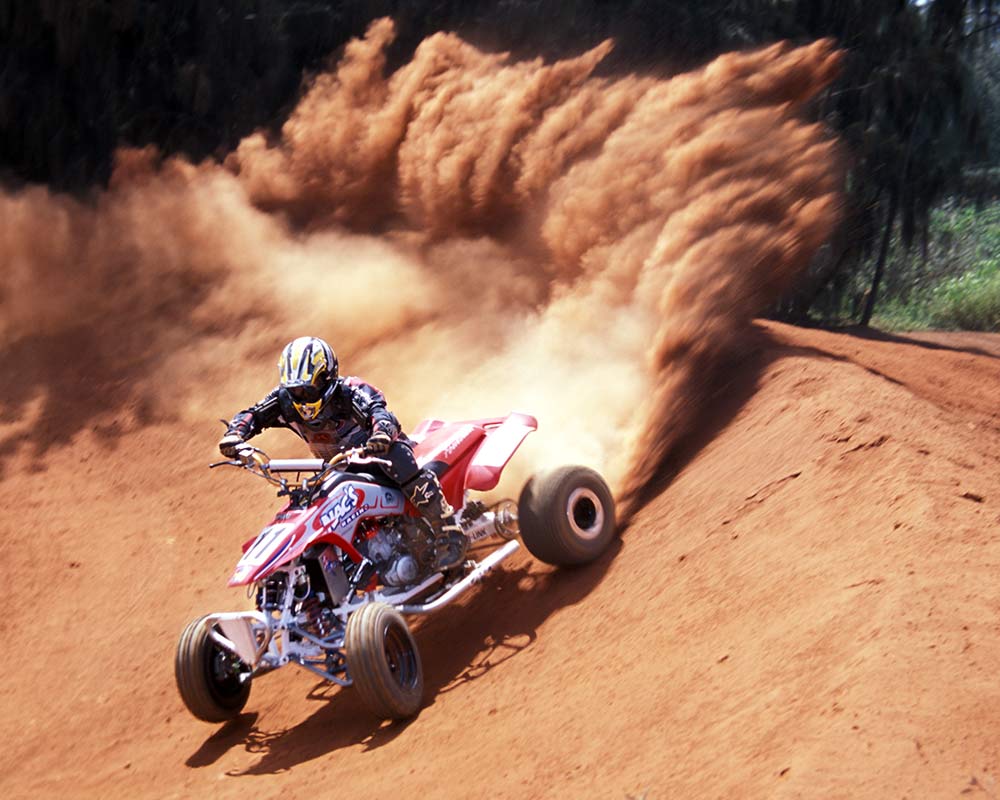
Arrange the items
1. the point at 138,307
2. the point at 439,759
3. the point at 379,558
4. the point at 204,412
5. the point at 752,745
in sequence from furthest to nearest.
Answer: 1. the point at 138,307
2. the point at 204,412
3. the point at 379,558
4. the point at 439,759
5. the point at 752,745

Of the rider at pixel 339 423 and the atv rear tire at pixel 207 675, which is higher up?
the rider at pixel 339 423

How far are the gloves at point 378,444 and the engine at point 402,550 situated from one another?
66cm

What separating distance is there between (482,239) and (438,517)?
6982 millimetres

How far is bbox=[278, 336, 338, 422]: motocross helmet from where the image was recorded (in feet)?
23.1

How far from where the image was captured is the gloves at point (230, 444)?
708 cm

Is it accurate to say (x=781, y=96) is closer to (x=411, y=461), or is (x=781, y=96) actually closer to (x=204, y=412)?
(x=411, y=461)

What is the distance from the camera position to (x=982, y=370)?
42.0ft

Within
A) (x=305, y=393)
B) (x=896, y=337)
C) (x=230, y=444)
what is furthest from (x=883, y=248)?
(x=230, y=444)

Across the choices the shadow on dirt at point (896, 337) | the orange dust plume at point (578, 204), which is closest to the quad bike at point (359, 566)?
the orange dust plume at point (578, 204)

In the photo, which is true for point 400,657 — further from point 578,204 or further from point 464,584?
point 578,204

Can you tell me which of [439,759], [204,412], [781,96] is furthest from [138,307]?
[439,759]

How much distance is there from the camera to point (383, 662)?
6113 mm

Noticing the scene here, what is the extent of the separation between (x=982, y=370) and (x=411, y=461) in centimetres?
840

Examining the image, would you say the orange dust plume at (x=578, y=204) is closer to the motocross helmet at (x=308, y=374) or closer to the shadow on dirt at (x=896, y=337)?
the motocross helmet at (x=308, y=374)
